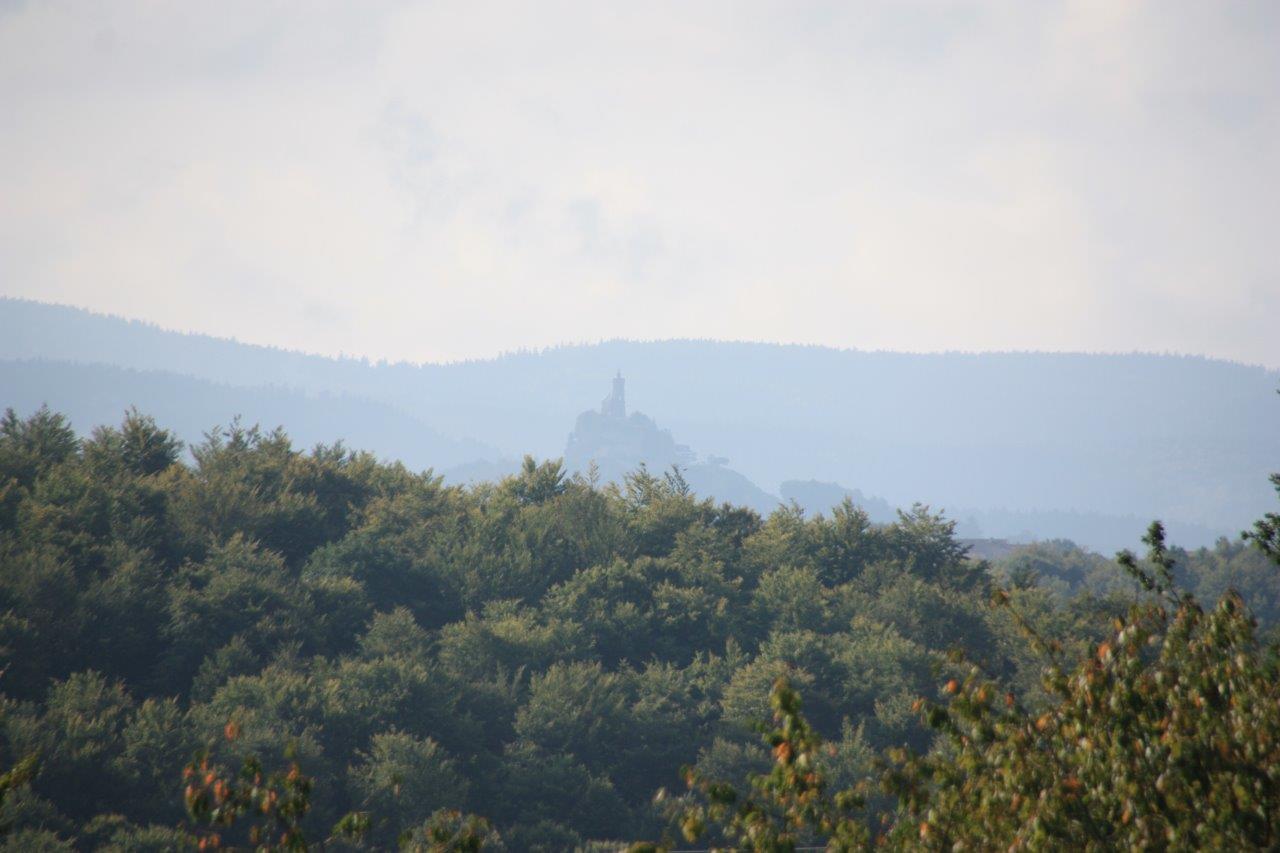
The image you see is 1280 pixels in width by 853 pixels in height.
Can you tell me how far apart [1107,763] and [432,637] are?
32.8m

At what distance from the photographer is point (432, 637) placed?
131 ft

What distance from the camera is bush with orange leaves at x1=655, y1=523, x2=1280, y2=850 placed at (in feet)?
27.7

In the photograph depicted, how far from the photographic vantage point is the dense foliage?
28156 millimetres

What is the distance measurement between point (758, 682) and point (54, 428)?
27.1 metres

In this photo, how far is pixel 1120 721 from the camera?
9.33 metres

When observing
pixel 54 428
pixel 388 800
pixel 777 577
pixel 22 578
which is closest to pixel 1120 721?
pixel 388 800

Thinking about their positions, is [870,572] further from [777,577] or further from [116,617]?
[116,617]

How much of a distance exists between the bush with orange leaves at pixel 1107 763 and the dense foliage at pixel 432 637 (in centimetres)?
971

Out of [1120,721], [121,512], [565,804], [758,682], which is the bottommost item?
[565,804]

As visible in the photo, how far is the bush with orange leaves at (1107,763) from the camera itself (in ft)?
27.7

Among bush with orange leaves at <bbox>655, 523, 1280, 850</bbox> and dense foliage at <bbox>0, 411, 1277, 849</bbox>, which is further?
dense foliage at <bbox>0, 411, 1277, 849</bbox>

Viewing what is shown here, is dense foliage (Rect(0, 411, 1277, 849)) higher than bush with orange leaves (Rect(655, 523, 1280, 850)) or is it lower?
lower

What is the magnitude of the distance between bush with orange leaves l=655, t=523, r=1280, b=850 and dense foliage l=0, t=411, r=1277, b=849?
9.71 meters

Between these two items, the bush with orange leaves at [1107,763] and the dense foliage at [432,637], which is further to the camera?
the dense foliage at [432,637]
